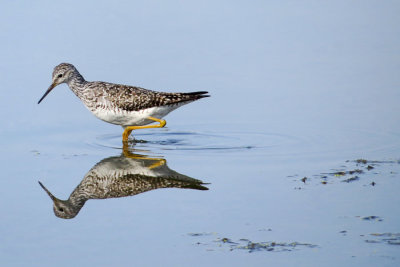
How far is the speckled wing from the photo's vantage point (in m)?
13.3

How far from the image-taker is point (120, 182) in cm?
1037

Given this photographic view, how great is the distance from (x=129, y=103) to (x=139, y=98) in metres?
0.21

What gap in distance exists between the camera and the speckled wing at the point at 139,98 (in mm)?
13328

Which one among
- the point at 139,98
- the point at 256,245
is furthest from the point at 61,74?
the point at 256,245

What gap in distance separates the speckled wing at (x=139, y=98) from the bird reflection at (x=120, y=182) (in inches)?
79.7

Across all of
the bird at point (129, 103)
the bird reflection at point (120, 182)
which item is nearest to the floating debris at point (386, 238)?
the bird reflection at point (120, 182)

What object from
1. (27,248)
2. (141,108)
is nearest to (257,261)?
(27,248)

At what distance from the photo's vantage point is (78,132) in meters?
13.4

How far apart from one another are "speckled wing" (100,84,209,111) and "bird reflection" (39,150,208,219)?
2023 millimetres

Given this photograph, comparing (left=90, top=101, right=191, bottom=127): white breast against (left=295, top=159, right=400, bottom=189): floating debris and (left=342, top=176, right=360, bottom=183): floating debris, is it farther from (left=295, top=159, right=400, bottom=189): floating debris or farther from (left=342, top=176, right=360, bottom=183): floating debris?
(left=342, top=176, right=360, bottom=183): floating debris

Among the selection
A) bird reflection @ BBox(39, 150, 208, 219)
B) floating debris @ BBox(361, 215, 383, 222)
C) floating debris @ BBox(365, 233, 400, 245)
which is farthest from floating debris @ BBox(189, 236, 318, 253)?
bird reflection @ BBox(39, 150, 208, 219)

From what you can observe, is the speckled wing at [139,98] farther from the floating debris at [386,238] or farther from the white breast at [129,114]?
the floating debris at [386,238]

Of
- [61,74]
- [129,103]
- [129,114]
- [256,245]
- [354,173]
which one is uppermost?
[61,74]

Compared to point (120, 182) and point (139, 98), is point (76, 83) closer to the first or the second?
point (139, 98)
